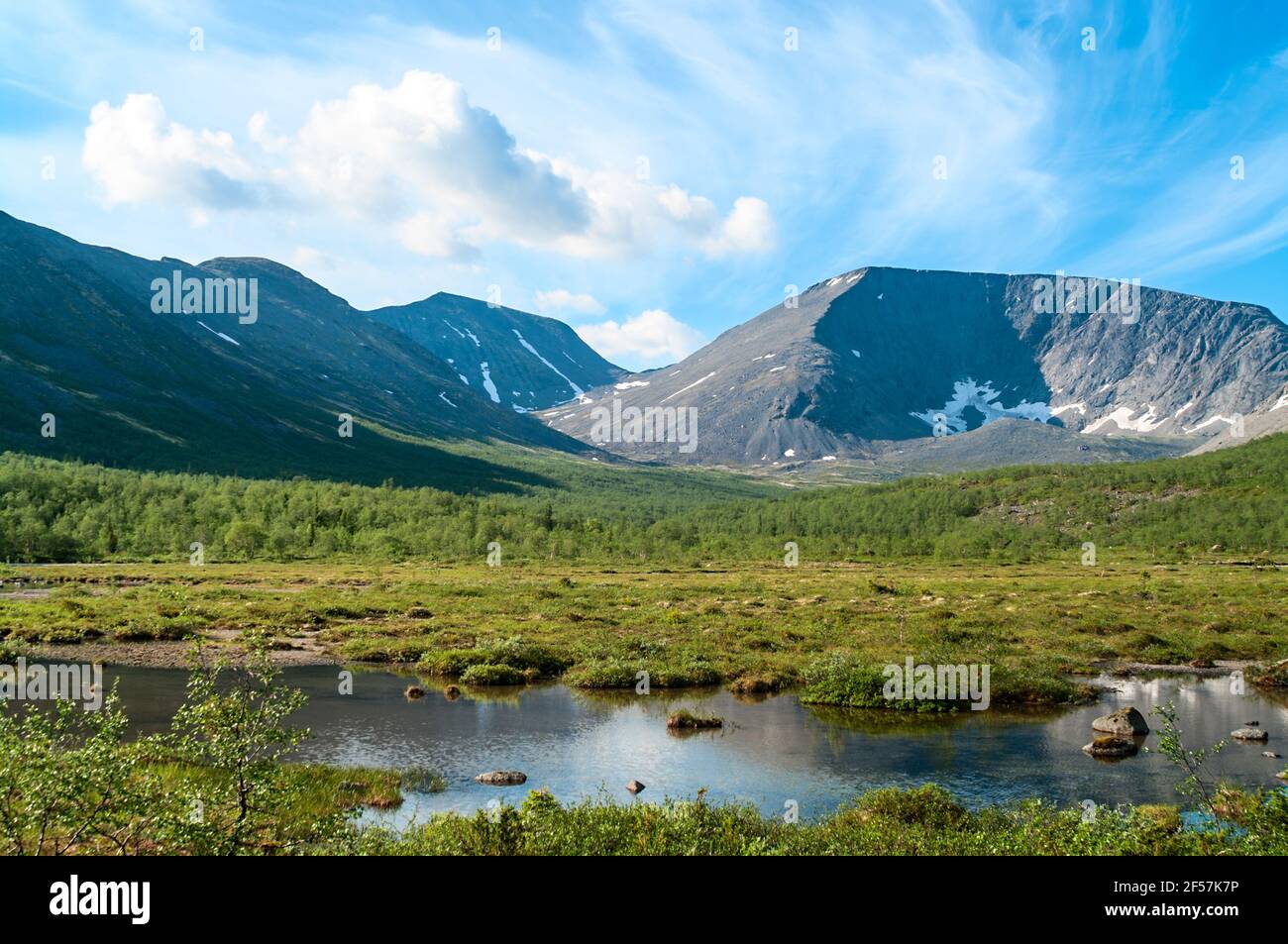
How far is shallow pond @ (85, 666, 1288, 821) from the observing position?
2498cm

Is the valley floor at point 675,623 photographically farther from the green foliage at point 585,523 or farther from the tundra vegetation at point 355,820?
the green foliage at point 585,523

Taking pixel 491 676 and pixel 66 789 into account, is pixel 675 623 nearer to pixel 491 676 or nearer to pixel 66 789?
pixel 491 676

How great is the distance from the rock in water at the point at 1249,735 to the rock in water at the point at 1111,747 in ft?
15.8

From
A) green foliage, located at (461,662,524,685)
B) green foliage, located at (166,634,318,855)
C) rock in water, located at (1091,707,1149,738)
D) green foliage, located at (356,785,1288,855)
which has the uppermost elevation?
green foliage, located at (166,634,318,855)

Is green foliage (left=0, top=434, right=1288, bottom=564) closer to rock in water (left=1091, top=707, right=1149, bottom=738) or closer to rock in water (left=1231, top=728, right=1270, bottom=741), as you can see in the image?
rock in water (left=1091, top=707, right=1149, bottom=738)

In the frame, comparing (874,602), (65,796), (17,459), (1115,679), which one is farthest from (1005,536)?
(17,459)

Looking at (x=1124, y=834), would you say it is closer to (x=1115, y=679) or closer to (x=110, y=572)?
(x=1115, y=679)

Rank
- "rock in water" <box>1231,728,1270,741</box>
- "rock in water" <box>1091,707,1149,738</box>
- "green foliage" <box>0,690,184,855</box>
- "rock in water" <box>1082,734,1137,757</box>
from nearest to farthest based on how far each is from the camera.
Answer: "green foliage" <box>0,690,184,855</box>, "rock in water" <box>1082,734,1137,757</box>, "rock in water" <box>1231,728,1270,741</box>, "rock in water" <box>1091,707,1149,738</box>

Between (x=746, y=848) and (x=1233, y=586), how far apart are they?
83.2 meters

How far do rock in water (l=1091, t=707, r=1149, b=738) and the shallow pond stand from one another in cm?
68

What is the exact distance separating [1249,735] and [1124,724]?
15.7ft

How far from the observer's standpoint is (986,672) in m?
40.4

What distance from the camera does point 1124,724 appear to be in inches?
1250

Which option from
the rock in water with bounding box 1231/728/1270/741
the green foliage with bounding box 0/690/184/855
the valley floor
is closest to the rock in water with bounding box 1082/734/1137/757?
the rock in water with bounding box 1231/728/1270/741
